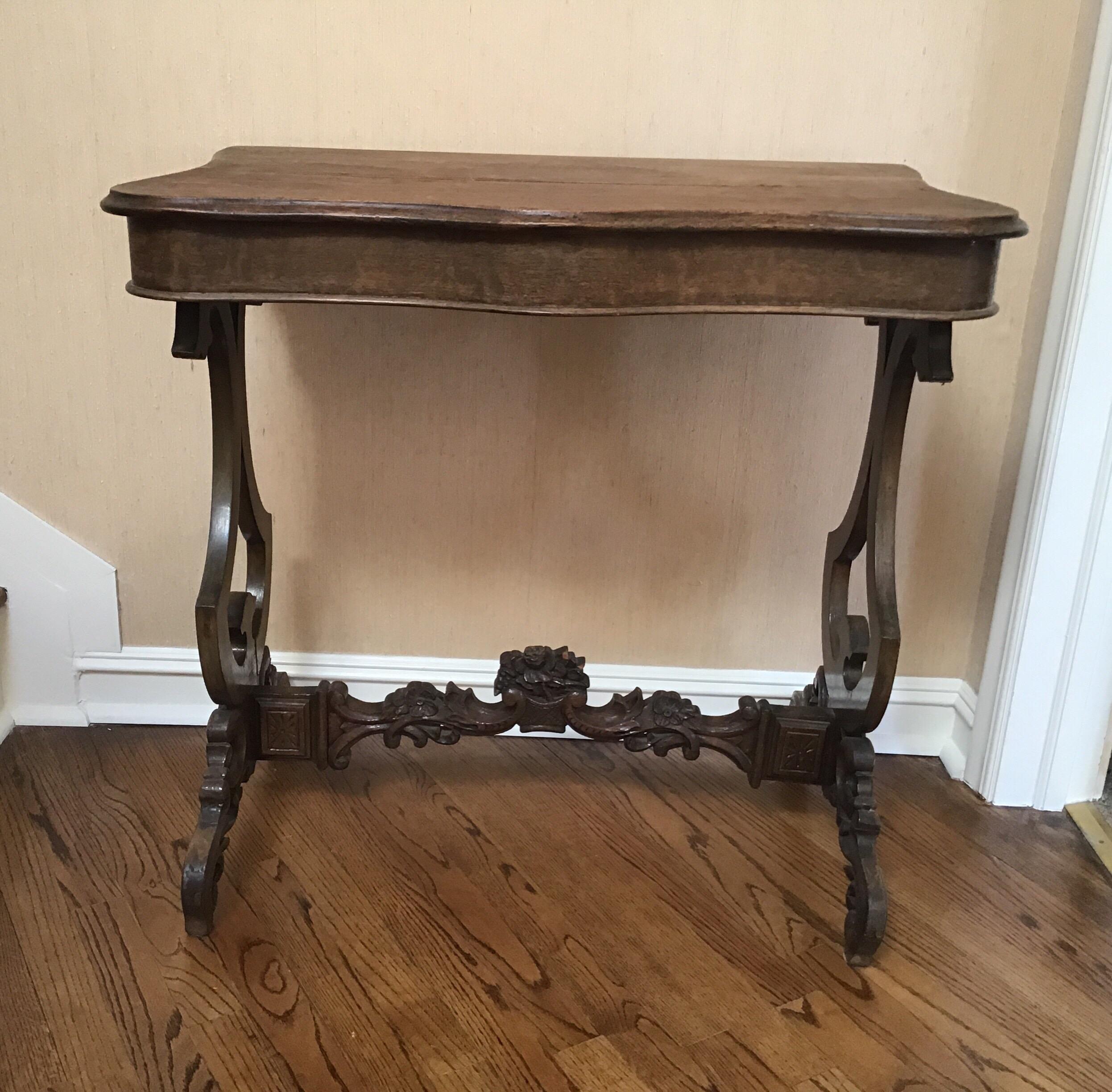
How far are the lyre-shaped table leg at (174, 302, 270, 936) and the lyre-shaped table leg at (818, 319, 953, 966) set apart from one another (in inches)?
30.2

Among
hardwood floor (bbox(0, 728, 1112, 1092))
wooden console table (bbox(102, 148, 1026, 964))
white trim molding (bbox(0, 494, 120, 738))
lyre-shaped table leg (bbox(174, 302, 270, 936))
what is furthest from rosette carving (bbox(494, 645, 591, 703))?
white trim molding (bbox(0, 494, 120, 738))

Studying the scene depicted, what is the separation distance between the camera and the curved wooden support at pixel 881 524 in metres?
1.16

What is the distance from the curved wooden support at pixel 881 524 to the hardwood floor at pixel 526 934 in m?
0.27

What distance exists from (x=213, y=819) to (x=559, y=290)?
79 centimetres

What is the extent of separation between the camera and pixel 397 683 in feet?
5.68

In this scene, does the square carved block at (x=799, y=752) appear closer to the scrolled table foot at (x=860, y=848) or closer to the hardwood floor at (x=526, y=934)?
the scrolled table foot at (x=860, y=848)

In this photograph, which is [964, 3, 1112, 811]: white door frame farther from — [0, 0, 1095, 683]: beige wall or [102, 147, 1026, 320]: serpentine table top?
[102, 147, 1026, 320]: serpentine table top

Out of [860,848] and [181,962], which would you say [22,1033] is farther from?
[860,848]

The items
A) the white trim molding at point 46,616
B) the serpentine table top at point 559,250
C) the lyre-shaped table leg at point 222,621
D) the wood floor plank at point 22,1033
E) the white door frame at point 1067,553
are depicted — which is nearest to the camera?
the serpentine table top at point 559,250

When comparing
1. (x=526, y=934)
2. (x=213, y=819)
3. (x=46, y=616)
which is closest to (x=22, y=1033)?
(x=213, y=819)

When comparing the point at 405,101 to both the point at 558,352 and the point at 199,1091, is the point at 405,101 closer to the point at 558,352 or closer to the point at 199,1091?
the point at 558,352

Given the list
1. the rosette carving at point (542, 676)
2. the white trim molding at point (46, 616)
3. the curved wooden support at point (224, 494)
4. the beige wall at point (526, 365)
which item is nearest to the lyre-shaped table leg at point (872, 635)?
the beige wall at point (526, 365)

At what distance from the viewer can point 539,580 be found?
66.4 inches

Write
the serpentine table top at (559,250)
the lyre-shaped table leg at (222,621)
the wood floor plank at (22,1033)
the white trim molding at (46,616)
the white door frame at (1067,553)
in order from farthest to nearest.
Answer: the white trim molding at (46,616), the white door frame at (1067,553), the lyre-shaped table leg at (222,621), the wood floor plank at (22,1033), the serpentine table top at (559,250)
